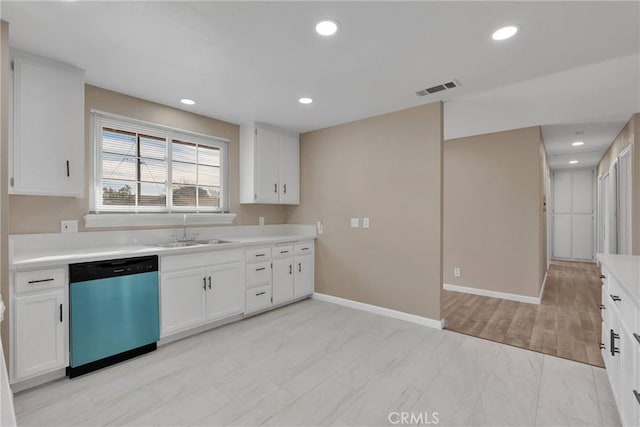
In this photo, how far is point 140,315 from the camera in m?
2.62

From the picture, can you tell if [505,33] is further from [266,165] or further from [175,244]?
[175,244]

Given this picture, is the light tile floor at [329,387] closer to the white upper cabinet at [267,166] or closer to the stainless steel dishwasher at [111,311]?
the stainless steel dishwasher at [111,311]

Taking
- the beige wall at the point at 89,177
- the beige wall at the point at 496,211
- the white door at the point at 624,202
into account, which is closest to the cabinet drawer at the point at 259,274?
the beige wall at the point at 89,177

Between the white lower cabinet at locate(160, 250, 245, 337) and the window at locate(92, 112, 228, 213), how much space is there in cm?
86

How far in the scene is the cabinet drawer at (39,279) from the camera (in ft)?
6.75

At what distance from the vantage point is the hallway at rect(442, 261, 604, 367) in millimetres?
2842

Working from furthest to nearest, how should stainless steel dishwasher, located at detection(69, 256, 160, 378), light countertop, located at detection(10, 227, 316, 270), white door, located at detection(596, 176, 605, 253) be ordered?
white door, located at detection(596, 176, 605, 253)
stainless steel dishwasher, located at detection(69, 256, 160, 378)
light countertop, located at detection(10, 227, 316, 270)

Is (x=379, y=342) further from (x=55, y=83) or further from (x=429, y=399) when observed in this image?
(x=55, y=83)

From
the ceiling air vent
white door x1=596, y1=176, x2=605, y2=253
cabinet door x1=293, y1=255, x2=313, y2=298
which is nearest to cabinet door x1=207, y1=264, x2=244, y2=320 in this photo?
cabinet door x1=293, y1=255, x2=313, y2=298

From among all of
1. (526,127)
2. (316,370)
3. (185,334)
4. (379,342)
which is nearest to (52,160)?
(185,334)

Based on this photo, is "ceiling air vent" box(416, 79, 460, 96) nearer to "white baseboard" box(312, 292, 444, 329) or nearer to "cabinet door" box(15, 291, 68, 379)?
"white baseboard" box(312, 292, 444, 329)

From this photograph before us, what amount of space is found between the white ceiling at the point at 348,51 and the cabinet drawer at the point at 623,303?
165cm

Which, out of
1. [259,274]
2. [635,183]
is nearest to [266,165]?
[259,274]
